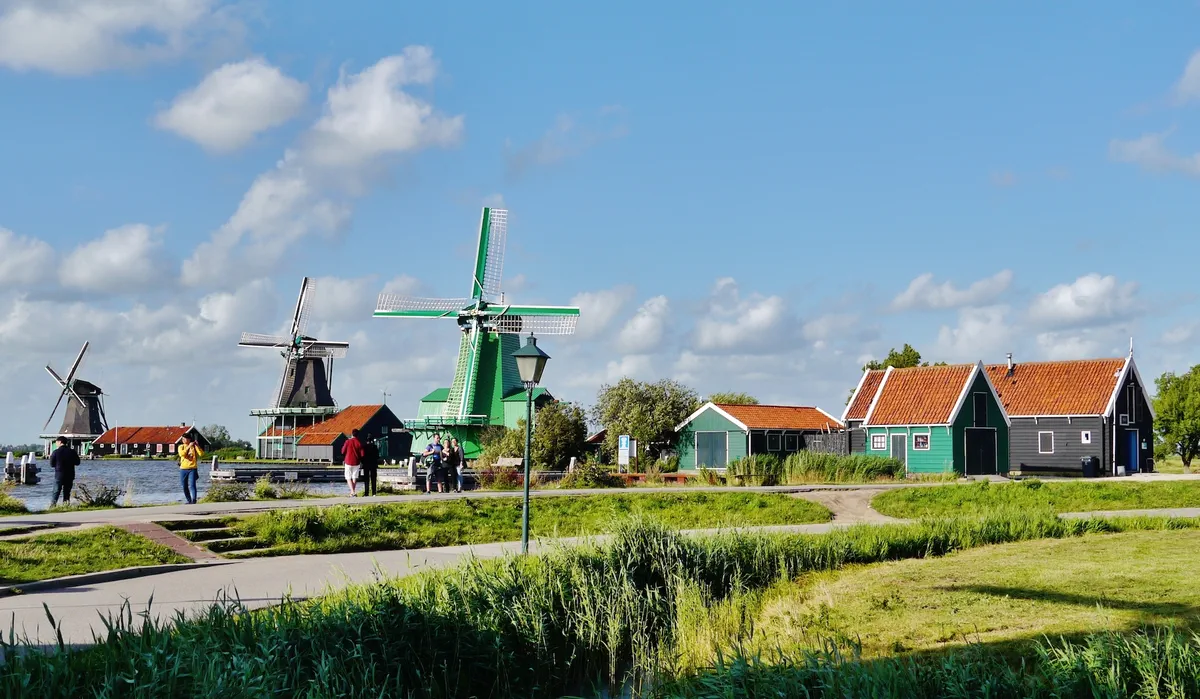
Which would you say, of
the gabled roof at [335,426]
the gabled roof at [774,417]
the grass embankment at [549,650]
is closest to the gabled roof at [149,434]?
the gabled roof at [335,426]

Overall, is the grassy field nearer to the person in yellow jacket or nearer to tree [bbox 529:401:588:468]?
the person in yellow jacket

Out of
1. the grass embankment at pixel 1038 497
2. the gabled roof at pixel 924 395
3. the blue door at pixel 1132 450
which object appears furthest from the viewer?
the blue door at pixel 1132 450

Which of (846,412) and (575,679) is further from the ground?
(846,412)

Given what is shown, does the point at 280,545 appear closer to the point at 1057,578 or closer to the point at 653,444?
the point at 1057,578

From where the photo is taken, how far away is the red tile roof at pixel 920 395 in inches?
1778

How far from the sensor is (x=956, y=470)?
44.3 meters

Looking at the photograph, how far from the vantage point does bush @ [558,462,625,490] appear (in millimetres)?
34019

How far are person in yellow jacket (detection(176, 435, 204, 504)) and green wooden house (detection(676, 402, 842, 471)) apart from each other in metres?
27.7

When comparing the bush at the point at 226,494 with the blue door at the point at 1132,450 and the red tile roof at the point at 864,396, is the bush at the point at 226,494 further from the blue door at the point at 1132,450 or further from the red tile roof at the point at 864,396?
the blue door at the point at 1132,450

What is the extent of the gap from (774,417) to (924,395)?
7.12 meters

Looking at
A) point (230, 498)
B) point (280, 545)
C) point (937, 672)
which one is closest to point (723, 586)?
point (937, 672)

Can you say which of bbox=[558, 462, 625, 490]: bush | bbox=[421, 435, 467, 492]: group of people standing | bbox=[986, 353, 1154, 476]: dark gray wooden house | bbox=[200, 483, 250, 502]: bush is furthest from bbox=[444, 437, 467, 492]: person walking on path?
bbox=[986, 353, 1154, 476]: dark gray wooden house

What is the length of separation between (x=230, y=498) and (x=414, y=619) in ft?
60.5

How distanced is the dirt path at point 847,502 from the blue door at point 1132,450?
22953mm
